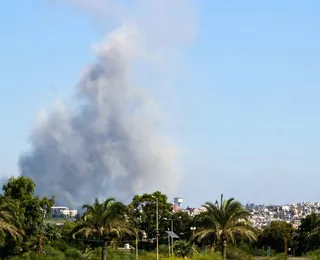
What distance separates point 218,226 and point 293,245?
4060 cm

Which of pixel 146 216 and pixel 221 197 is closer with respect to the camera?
pixel 221 197

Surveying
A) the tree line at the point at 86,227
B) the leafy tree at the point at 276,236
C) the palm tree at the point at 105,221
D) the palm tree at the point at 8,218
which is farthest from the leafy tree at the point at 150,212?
the palm tree at the point at 8,218

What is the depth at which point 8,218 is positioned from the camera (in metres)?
46.7

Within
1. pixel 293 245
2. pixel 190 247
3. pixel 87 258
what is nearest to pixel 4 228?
pixel 87 258

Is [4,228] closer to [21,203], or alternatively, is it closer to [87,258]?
[21,203]

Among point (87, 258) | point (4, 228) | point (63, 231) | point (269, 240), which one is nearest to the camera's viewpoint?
point (4, 228)

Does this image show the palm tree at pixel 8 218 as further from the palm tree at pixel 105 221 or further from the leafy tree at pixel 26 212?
the palm tree at pixel 105 221

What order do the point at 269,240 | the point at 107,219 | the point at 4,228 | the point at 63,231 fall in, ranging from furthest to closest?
1. the point at 269,240
2. the point at 63,231
3. the point at 107,219
4. the point at 4,228

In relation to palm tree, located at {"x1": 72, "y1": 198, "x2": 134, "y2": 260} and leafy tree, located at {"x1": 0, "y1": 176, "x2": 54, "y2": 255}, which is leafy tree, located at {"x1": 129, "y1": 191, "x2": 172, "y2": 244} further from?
palm tree, located at {"x1": 72, "y1": 198, "x2": 134, "y2": 260}

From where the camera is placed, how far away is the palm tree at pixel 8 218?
1754 inches

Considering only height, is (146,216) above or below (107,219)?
above

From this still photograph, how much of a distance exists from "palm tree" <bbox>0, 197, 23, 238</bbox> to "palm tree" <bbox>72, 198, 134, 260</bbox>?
4685 mm

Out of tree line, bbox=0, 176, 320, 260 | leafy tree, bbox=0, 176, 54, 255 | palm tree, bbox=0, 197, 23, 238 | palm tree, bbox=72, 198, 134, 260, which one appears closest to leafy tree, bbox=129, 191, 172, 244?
tree line, bbox=0, 176, 320, 260

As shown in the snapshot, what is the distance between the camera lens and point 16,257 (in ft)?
Answer: 166
